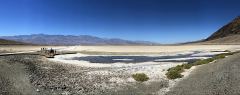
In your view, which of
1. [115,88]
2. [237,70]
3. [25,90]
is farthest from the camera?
[237,70]

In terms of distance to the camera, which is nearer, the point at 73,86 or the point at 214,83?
the point at 214,83

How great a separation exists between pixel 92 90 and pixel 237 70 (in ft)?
36.1

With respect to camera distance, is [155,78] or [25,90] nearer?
[25,90]

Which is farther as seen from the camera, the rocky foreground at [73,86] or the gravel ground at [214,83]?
the rocky foreground at [73,86]

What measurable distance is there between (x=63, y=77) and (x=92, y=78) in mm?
2537

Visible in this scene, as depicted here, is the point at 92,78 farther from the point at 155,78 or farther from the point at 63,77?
the point at 155,78

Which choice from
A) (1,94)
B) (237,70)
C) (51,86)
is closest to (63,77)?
(51,86)

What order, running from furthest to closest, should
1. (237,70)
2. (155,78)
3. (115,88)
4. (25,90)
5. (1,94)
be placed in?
(155,78) → (237,70) → (115,88) → (25,90) → (1,94)

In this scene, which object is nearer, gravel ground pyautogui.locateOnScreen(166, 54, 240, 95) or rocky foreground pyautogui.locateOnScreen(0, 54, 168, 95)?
gravel ground pyautogui.locateOnScreen(166, 54, 240, 95)

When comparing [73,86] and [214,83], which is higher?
[214,83]

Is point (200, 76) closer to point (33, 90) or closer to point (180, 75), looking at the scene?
point (180, 75)

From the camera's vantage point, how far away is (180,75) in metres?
27.8

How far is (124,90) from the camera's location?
74.3ft

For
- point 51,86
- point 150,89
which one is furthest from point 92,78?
point 150,89
